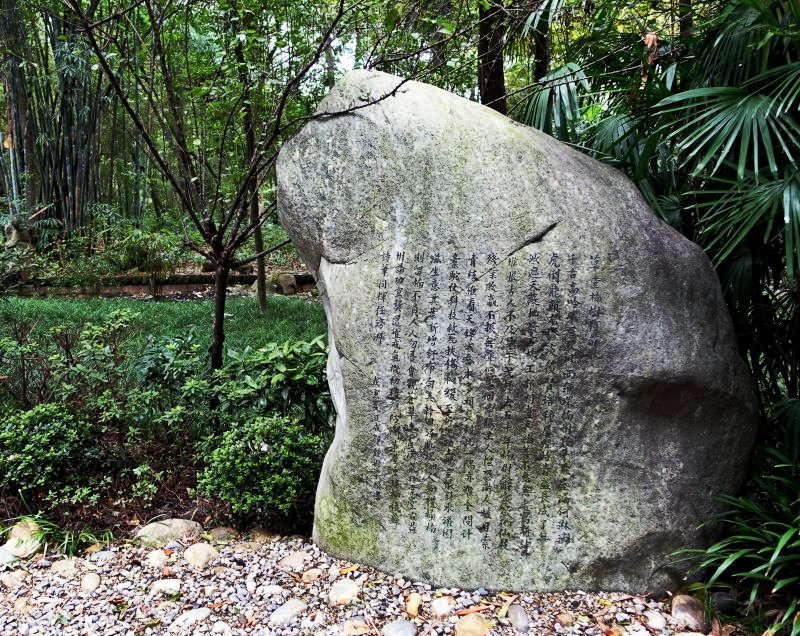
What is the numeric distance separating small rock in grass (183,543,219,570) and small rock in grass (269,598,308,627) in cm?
49

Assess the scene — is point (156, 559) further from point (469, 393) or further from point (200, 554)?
point (469, 393)

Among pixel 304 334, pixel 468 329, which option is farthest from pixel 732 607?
pixel 304 334

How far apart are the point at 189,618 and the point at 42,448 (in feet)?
4.19

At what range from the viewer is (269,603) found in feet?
8.13

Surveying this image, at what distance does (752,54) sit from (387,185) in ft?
5.96

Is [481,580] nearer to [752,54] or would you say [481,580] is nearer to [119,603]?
[119,603]

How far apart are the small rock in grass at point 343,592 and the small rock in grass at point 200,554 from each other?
619 millimetres

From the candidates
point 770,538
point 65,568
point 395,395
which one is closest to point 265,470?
point 395,395

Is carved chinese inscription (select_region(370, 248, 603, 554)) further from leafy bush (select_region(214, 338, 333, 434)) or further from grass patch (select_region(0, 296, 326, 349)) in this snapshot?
grass patch (select_region(0, 296, 326, 349))

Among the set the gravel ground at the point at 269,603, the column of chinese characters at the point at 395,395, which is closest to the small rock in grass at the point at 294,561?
the gravel ground at the point at 269,603

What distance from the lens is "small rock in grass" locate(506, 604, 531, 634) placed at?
7.66ft

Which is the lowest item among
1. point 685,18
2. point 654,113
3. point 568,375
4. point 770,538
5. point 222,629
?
point 222,629

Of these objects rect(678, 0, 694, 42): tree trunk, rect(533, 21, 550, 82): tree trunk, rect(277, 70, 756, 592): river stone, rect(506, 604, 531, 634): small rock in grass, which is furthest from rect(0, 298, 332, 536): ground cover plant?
rect(533, 21, 550, 82): tree trunk

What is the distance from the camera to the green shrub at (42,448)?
9.86ft
